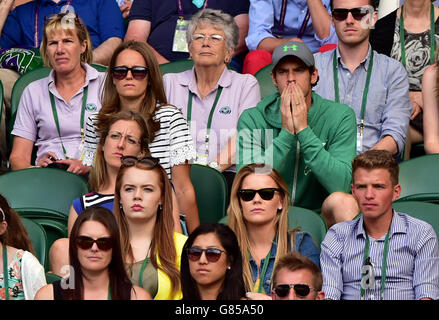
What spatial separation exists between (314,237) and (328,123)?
884mm

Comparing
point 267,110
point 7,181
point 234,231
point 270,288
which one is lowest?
point 270,288

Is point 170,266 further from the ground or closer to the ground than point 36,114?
closer to the ground

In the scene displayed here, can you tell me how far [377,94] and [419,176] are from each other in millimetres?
859

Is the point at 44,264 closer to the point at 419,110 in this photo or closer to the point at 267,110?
the point at 267,110

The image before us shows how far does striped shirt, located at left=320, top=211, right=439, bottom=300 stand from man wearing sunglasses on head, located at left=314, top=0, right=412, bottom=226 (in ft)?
4.25

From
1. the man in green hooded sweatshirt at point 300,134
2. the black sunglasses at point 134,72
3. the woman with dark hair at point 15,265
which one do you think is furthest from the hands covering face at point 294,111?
the woman with dark hair at point 15,265

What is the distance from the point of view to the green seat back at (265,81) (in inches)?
278

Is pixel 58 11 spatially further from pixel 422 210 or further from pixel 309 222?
pixel 422 210

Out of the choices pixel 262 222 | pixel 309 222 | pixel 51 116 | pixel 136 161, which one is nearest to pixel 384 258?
pixel 309 222

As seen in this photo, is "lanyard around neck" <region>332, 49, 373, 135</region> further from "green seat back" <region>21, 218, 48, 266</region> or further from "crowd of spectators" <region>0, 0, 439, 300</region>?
"green seat back" <region>21, 218, 48, 266</region>

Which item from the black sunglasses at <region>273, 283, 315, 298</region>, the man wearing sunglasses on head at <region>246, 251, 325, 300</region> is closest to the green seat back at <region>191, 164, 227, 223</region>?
the man wearing sunglasses on head at <region>246, 251, 325, 300</region>

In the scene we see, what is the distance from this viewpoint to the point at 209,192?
20.0 ft

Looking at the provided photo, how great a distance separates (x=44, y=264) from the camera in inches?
209

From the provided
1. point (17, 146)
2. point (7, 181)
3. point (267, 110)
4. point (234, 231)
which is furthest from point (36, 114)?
point (234, 231)
